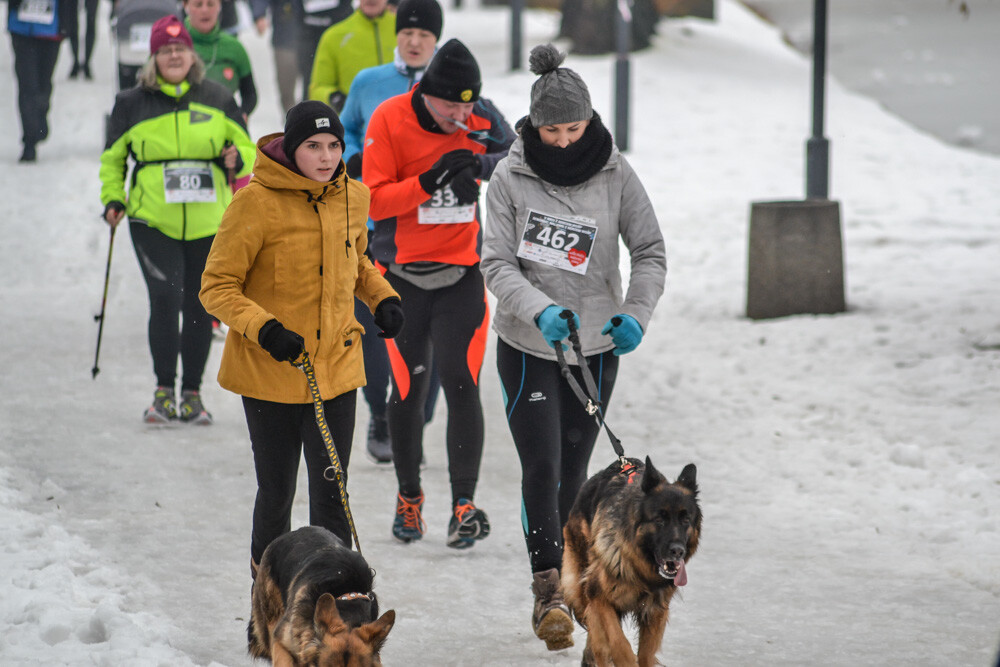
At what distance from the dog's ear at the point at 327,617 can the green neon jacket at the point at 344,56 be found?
566 centimetres

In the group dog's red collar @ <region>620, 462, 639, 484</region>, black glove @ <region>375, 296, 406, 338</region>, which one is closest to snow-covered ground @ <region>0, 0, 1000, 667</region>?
dog's red collar @ <region>620, 462, 639, 484</region>

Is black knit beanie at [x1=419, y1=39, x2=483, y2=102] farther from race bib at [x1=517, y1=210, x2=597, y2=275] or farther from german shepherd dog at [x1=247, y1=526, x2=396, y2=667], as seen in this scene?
german shepherd dog at [x1=247, y1=526, x2=396, y2=667]

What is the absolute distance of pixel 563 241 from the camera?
4.37 meters

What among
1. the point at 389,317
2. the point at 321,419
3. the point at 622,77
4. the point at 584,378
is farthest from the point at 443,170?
the point at 622,77

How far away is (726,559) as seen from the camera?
541 centimetres

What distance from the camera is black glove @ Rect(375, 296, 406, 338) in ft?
14.0

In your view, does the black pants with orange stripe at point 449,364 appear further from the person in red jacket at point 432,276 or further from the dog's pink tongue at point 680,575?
the dog's pink tongue at point 680,575

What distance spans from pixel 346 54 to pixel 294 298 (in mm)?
4624

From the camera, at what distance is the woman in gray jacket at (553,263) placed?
14.2 feet

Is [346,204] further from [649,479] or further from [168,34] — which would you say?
[168,34]

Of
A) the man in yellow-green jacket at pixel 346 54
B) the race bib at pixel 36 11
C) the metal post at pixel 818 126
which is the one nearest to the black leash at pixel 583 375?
the man in yellow-green jacket at pixel 346 54

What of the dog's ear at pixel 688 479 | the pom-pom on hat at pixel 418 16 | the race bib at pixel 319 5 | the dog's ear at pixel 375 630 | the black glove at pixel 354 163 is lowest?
the dog's ear at pixel 375 630

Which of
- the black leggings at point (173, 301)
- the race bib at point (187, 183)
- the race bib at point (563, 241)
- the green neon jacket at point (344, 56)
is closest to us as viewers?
the race bib at point (563, 241)

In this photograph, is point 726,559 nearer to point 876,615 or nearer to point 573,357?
point 876,615
